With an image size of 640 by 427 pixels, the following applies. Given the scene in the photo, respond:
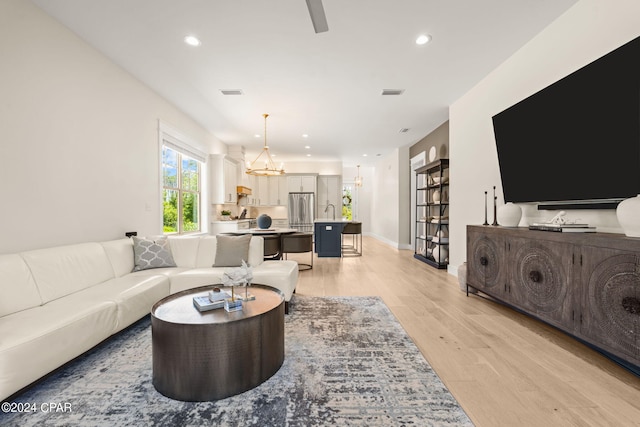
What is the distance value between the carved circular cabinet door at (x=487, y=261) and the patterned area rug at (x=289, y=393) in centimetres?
140

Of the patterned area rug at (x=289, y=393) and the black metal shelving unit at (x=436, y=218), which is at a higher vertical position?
the black metal shelving unit at (x=436, y=218)

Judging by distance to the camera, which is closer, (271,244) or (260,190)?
(271,244)

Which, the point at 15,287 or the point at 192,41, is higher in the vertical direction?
the point at 192,41

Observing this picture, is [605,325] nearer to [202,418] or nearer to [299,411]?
[299,411]

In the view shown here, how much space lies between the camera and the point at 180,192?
5.52 metres

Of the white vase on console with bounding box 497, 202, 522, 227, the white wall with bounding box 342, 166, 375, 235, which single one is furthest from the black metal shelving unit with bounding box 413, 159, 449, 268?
the white wall with bounding box 342, 166, 375, 235

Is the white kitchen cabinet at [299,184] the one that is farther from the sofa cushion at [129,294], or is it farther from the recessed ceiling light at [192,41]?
the sofa cushion at [129,294]

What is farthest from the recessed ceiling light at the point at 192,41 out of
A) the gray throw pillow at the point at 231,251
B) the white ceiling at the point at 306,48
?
the gray throw pillow at the point at 231,251

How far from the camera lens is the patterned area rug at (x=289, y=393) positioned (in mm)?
1509

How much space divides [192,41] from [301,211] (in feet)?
22.5

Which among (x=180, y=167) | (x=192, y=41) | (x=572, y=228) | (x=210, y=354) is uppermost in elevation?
(x=192, y=41)

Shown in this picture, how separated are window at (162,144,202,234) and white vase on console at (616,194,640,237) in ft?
17.9

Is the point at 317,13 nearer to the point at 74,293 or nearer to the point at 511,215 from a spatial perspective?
the point at 511,215

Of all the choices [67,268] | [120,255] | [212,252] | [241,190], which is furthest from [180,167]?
[67,268]
